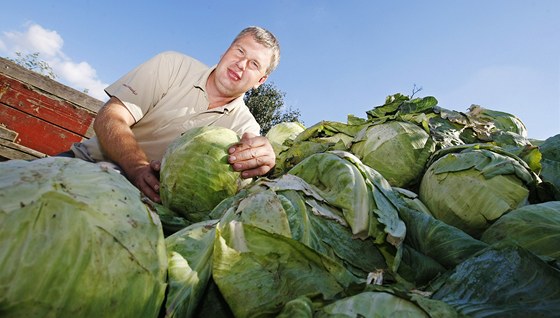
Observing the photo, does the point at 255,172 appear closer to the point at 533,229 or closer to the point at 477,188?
the point at 477,188

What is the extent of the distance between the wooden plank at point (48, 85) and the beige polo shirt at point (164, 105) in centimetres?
215

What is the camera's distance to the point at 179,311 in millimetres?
1021

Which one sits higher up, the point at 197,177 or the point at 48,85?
the point at 197,177

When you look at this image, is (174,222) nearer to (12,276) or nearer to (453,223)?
(12,276)

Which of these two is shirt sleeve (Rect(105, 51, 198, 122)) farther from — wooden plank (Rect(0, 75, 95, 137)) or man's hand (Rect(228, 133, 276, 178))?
wooden plank (Rect(0, 75, 95, 137))

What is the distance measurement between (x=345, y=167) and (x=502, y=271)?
0.76 metres

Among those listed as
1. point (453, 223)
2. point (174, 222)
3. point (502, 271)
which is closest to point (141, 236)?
point (174, 222)

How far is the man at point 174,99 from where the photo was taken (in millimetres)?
3596

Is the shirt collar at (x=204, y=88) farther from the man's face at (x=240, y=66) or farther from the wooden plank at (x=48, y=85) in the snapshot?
the wooden plank at (x=48, y=85)

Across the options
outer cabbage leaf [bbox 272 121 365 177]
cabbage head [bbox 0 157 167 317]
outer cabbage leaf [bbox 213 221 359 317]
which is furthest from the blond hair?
cabbage head [bbox 0 157 167 317]

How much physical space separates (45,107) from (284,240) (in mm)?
5805

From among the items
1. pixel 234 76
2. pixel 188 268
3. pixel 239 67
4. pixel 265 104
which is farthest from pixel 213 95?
pixel 265 104

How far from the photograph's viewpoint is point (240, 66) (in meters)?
4.04

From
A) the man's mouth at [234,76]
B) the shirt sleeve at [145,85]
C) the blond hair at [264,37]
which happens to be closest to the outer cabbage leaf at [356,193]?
the man's mouth at [234,76]
